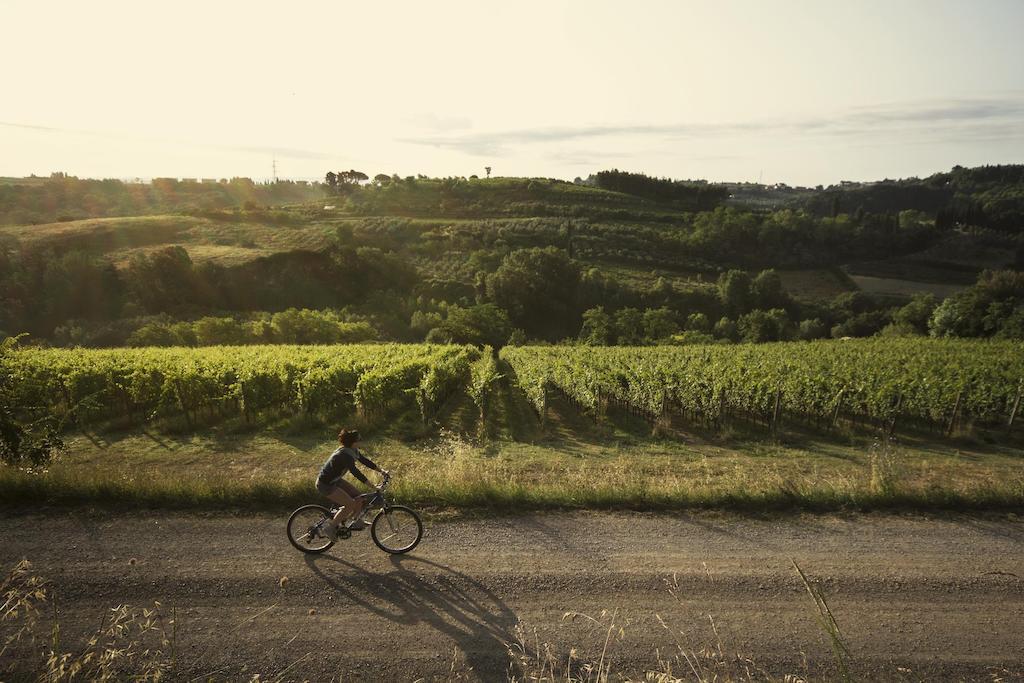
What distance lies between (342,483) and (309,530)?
0.90 m

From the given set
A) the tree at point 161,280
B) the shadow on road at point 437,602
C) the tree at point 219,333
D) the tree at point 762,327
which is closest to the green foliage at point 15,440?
the shadow on road at point 437,602

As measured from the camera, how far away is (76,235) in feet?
227

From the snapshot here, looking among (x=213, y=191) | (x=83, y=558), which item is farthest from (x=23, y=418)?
(x=213, y=191)

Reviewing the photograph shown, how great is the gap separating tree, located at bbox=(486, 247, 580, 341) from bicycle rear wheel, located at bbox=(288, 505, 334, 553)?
60405 millimetres

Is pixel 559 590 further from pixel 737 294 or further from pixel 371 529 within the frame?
pixel 737 294

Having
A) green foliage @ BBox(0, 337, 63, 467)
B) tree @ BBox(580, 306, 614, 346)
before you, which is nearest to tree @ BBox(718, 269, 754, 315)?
tree @ BBox(580, 306, 614, 346)

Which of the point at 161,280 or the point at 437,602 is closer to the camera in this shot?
the point at 437,602

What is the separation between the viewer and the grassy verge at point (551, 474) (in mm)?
9578

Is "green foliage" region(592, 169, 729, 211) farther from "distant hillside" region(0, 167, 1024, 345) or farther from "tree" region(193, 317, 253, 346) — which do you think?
"tree" region(193, 317, 253, 346)

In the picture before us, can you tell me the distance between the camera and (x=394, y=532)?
8320mm

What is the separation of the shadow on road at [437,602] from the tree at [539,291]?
61.1m

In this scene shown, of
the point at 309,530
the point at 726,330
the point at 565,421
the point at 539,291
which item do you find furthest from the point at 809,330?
the point at 309,530

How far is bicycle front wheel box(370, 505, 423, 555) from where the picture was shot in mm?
8180

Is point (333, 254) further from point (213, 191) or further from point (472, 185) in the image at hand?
point (213, 191)
